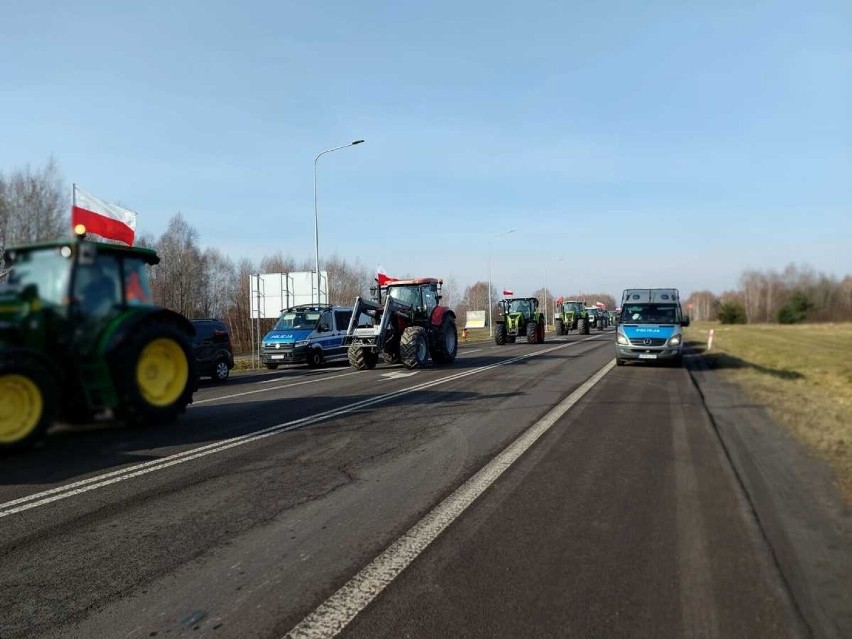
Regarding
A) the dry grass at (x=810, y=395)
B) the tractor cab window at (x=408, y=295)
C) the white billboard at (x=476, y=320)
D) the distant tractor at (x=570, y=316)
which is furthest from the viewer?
the white billboard at (x=476, y=320)

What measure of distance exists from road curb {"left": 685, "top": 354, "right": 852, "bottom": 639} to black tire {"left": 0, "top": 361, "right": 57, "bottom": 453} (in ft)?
13.0

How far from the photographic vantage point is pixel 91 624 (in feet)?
11.9

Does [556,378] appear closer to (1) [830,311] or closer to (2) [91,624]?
(2) [91,624]

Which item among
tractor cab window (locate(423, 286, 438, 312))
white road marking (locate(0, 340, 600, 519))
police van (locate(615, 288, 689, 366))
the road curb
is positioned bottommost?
the road curb

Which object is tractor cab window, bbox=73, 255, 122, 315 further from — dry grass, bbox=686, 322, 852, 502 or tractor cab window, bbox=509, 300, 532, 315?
tractor cab window, bbox=509, 300, 532, 315

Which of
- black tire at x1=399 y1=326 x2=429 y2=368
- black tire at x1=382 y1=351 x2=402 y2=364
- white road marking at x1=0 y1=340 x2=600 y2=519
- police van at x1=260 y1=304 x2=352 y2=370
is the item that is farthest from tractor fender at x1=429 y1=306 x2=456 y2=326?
white road marking at x1=0 y1=340 x2=600 y2=519

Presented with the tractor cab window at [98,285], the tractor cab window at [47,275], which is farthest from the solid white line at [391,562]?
the tractor cab window at [47,275]

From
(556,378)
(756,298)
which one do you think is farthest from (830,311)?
(556,378)

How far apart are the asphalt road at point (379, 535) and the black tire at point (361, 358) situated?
10079 millimetres

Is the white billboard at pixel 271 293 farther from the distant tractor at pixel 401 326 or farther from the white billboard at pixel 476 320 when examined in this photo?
the white billboard at pixel 476 320

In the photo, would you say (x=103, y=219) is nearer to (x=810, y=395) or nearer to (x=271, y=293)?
(x=271, y=293)

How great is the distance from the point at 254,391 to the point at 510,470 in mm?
9090

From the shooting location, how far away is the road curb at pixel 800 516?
3810 mm

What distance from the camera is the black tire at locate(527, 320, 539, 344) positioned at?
36.2m
